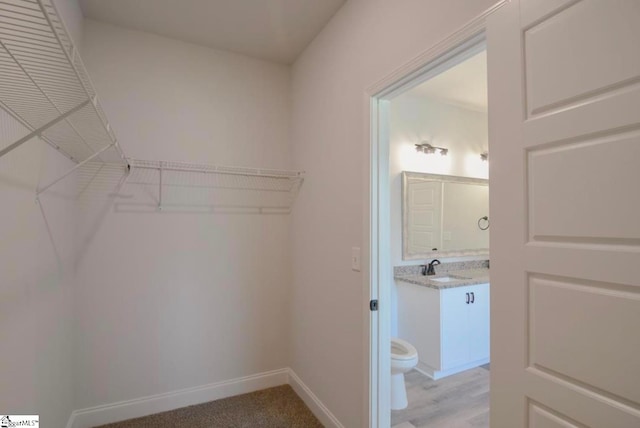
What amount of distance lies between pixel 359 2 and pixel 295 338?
2.50 m

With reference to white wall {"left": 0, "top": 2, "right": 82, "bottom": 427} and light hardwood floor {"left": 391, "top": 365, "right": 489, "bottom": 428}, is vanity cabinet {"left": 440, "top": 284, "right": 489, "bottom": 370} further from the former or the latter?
white wall {"left": 0, "top": 2, "right": 82, "bottom": 427}

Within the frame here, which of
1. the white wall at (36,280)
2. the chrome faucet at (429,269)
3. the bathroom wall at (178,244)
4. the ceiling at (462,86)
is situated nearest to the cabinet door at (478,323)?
the chrome faucet at (429,269)

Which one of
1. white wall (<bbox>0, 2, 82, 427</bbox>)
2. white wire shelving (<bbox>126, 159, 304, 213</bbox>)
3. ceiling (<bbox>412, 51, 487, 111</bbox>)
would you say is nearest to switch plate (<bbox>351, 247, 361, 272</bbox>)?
white wire shelving (<bbox>126, 159, 304, 213</bbox>)

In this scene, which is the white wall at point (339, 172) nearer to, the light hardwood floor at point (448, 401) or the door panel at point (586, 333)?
the light hardwood floor at point (448, 401)

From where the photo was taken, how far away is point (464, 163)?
3.75 metres

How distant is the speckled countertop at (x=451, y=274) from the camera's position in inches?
118

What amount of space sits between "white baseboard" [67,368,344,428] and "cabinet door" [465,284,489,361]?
176 cm

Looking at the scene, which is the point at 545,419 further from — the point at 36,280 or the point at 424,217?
the point at 424,217

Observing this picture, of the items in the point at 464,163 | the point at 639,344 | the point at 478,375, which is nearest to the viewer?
the point at 639,344

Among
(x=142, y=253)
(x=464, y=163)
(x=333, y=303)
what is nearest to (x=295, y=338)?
(x=333, y=303)

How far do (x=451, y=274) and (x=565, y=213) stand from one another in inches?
109

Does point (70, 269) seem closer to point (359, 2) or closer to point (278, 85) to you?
point (278, 85)

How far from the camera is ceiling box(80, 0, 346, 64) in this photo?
2.02 metres

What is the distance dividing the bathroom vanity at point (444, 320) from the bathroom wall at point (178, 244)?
129 centimetres
